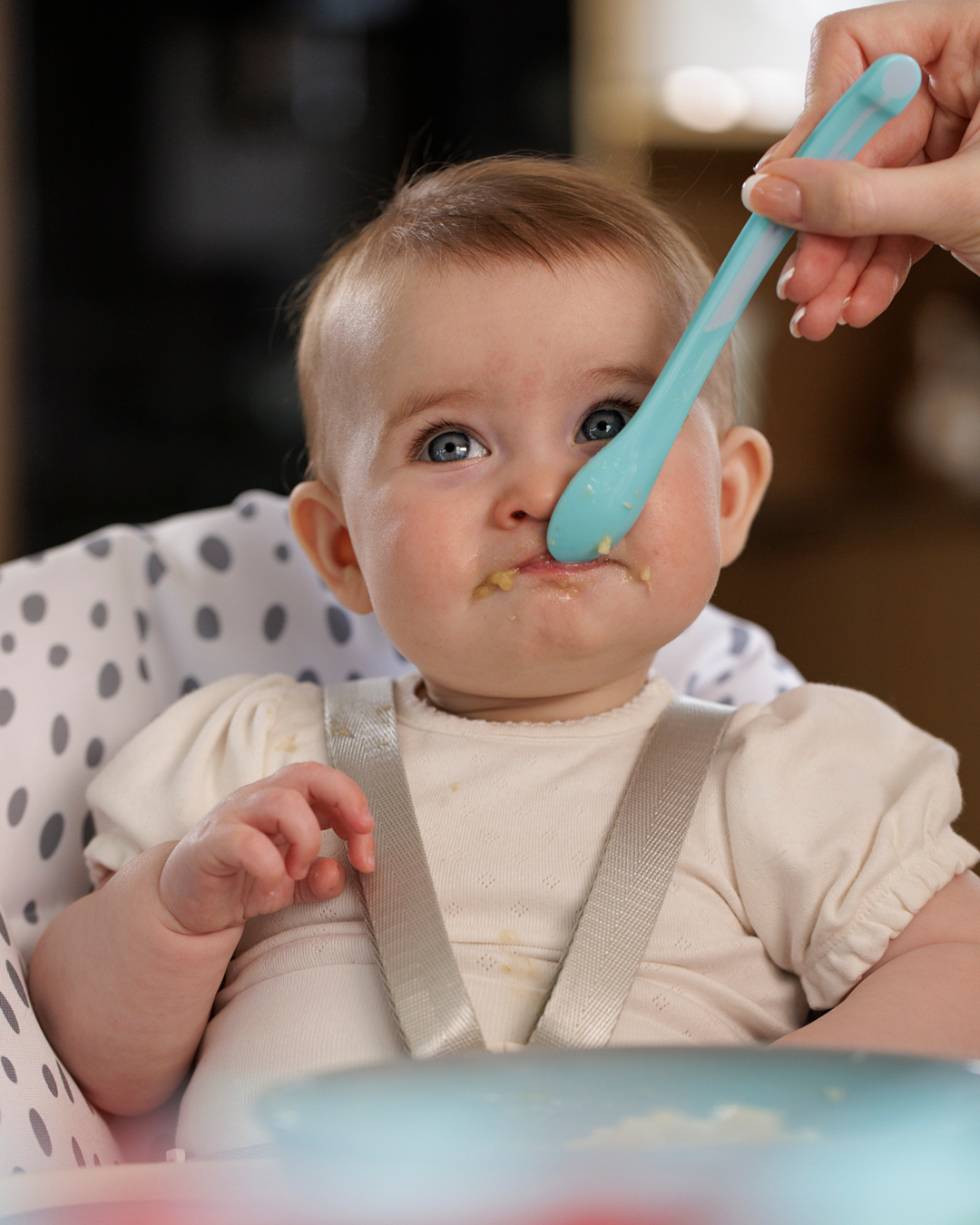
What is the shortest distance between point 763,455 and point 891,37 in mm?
265

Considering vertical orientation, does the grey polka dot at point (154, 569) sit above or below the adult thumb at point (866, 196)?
below

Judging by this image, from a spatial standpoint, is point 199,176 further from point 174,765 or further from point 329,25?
point 174,765

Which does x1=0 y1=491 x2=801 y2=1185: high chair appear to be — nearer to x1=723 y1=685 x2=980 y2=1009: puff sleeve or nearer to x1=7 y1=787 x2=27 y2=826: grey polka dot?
x1=7 y1=787 x2=27 y2=826: grey polka dot

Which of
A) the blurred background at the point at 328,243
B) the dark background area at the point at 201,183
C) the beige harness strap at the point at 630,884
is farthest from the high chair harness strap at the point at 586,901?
the dark background area at the point at 201,183

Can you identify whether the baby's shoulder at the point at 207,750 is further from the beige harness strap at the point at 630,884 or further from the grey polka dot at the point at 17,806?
the beige harness strap at the point at 630,884

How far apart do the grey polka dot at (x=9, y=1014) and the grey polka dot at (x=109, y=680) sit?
27cm

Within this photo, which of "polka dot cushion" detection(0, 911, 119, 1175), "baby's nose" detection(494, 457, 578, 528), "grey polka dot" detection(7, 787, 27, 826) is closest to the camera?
"polka dot cushion" detection(0, 911, 119, 1175)

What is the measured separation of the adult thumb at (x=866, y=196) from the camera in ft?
2.07

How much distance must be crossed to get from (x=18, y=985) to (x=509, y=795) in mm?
286

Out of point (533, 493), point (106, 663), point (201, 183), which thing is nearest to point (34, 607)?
point (106, 663)

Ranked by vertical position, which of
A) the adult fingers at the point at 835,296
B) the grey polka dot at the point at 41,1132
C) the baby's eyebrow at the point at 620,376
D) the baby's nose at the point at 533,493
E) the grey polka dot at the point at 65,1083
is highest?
the adult fingers at the point at 835,296

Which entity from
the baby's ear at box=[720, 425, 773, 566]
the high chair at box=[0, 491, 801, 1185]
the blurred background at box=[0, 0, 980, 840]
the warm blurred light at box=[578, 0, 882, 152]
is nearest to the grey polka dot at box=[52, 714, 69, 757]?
the high chair at box=[0, 491, 801, 1185]

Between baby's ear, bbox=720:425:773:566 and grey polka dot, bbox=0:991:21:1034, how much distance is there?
1.67 feet

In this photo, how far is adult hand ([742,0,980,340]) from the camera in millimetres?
638
